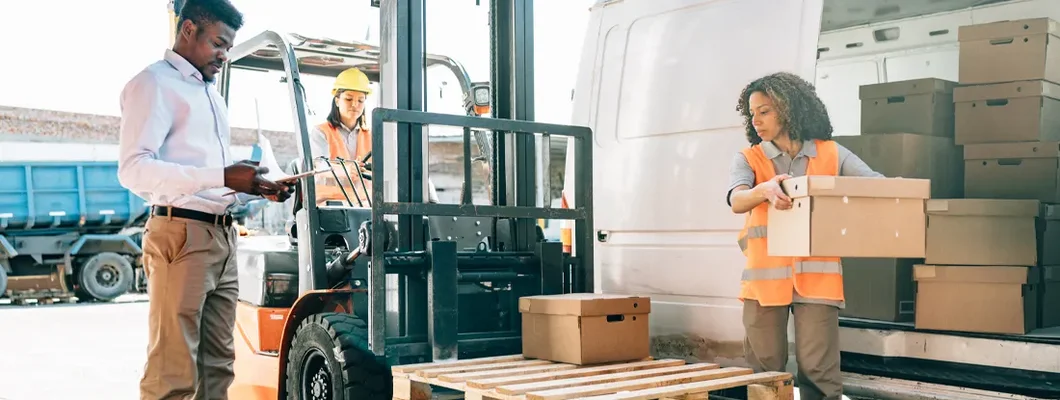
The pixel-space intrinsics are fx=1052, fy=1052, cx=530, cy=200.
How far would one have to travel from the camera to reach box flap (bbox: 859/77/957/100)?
192 inches

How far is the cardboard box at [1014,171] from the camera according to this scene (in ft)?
15.0

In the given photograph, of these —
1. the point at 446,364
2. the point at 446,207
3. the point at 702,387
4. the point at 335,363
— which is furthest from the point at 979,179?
the point at 335,363

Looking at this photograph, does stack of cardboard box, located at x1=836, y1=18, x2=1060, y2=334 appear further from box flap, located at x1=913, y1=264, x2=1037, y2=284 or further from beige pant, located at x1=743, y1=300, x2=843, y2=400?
beige pant, located at x1=743, y1=300, x2=843, y2=400

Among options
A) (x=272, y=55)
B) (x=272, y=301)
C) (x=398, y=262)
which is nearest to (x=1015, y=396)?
(x=398, y=262)

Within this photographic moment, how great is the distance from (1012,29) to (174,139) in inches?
139

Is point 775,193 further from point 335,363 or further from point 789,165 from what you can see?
point 335,363

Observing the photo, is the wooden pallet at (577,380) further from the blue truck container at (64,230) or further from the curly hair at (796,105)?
the blue truck container at (64,230)

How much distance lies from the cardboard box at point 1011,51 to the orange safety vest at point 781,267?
1.16 meters

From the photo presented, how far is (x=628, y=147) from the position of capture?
4863 millimetres

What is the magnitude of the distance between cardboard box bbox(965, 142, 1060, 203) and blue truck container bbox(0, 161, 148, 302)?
595 inches

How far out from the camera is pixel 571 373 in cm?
379

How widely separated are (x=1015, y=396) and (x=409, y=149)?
2584mm

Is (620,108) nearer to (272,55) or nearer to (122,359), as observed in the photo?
(272,55)

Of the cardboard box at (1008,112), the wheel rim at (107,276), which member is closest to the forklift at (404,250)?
the cardboard box at (1008,112)
